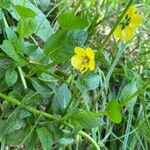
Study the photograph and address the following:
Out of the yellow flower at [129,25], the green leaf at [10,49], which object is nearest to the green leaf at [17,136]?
the green leaf at [10,49]

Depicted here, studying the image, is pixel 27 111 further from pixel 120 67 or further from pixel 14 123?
pixel 120 67

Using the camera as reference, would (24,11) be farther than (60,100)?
No

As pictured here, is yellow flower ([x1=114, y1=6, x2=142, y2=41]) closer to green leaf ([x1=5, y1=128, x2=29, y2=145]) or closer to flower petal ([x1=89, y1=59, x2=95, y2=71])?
flower petal ([x1=89, y1=59, x2=95, y2=71])

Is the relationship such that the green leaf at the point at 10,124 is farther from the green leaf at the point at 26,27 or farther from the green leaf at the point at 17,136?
the green leaf at the point at 26,27

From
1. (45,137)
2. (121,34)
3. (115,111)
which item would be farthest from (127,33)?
(45,137)

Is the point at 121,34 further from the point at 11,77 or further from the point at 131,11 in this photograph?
the point at 11,77
